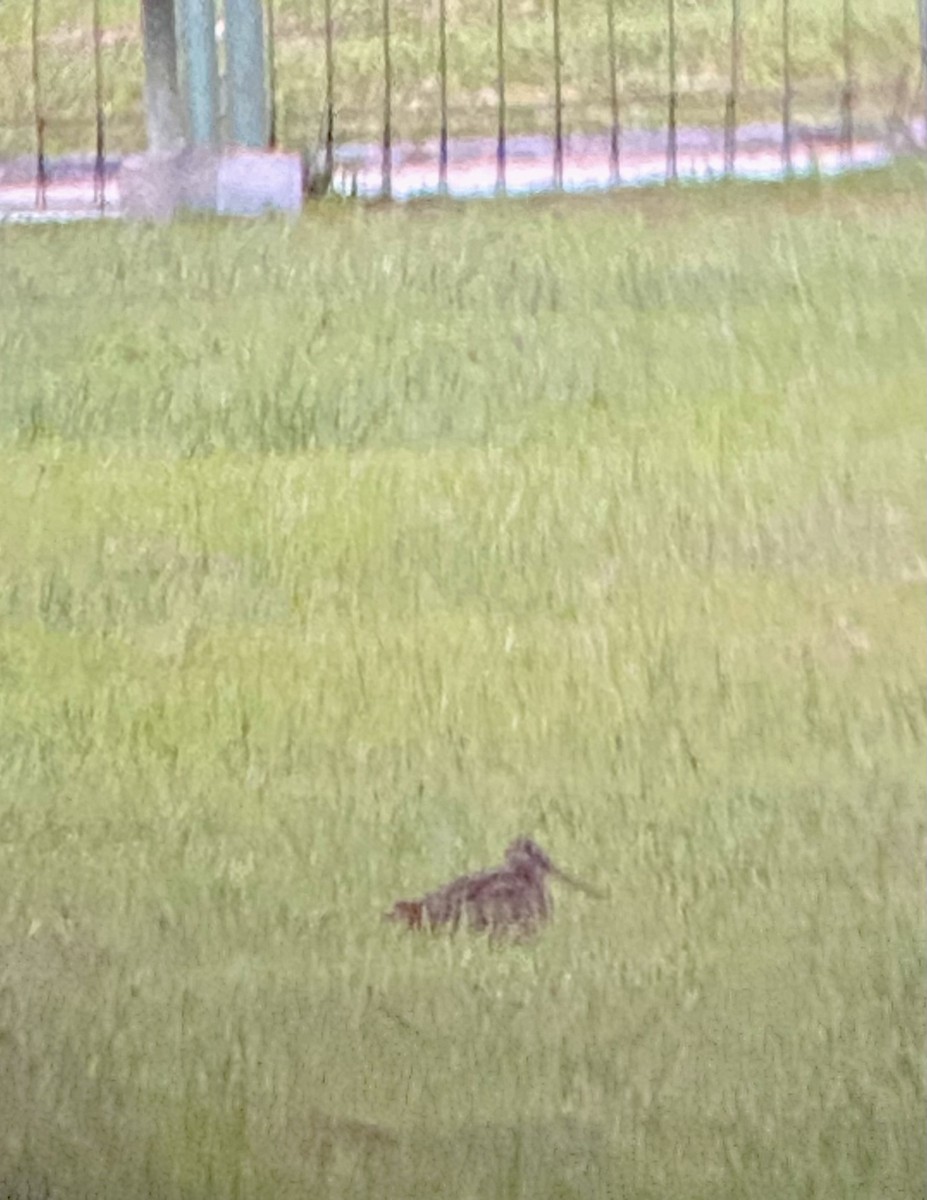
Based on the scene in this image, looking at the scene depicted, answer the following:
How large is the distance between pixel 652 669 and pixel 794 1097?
13cm

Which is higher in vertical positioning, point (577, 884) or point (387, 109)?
point (387, 109)

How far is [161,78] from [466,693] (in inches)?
9.8

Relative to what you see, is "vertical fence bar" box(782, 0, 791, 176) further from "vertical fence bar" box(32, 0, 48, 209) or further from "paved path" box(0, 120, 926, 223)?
"vertical fence bar" box(32, 0, 48, 209)

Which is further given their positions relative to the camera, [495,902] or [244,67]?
[244,67]

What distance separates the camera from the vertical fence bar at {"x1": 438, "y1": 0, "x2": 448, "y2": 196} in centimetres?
62

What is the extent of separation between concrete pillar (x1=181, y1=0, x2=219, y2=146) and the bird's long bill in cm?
28

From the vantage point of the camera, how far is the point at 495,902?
0.49 m

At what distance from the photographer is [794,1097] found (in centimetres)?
46

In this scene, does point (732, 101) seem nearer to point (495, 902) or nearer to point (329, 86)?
point (329, 86)

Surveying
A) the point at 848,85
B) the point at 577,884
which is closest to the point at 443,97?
the point at 848,85

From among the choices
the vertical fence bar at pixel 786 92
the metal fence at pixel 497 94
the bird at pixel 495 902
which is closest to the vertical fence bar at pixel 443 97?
the metal fence at pixel 497 94

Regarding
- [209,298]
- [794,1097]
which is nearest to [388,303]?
[209,298]

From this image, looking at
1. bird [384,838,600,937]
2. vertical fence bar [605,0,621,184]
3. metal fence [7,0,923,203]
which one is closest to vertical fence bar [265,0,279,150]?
metal fence [7,0,923,203]

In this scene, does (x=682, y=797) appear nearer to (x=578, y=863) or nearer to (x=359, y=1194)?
(x=578, y=863)
